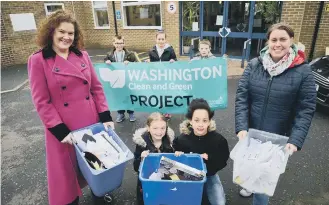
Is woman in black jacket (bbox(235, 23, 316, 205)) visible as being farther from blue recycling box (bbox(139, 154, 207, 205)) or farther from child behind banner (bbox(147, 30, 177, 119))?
child behind banner (bbox(147, 30, 177, 119))

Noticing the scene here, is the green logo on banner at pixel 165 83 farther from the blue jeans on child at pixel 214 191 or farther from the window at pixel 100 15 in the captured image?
the window at pixel 100 15

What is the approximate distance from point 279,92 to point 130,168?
8.24 ft

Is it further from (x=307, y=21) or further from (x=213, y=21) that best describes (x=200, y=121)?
(x=213, y=21)

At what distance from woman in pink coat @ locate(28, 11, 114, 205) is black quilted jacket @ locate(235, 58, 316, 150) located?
151cm

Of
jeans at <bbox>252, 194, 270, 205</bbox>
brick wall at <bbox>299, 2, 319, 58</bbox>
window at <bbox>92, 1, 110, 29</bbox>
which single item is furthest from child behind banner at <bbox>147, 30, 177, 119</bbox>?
window at <bbox>92, 1, 110, 29</bbox>

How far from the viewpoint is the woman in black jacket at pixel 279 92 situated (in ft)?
7.27

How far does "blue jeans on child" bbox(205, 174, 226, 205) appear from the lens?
2715 mm

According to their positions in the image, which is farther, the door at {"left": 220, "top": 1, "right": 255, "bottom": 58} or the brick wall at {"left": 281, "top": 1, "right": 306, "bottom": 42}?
the door at {"left": 220, "top": 1, "right": 255, "bottom": 58}

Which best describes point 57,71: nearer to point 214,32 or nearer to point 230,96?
point 230,96

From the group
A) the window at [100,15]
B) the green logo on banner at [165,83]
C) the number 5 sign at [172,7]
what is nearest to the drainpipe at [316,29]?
the number 5 sign at [172,7]

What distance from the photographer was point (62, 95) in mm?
2393

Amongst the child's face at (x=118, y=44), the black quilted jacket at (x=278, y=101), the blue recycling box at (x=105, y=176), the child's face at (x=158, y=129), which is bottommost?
the blue recycling box at (x=105, y=176)

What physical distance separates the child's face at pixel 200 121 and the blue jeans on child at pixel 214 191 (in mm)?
602

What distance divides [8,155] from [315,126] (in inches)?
235
